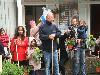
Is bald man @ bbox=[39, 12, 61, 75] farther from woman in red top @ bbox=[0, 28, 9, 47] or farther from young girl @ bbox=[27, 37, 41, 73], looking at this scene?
woman in red top @ bbox=[0, 28, 9, 47]

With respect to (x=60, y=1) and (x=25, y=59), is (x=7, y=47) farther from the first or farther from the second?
(x=60, y=1)

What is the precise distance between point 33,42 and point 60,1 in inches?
172

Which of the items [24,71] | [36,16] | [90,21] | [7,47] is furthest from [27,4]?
[24,71]

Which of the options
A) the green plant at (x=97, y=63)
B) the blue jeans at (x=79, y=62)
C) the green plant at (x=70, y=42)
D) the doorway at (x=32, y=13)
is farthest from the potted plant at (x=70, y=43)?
the doorway at (x=32, y=13)

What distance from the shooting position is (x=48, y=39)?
1290cm

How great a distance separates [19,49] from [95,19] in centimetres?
541

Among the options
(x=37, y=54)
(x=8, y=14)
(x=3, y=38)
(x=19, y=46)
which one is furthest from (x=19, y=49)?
(x=8, y=14)

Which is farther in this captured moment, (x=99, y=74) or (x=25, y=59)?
(x=99, y=74)

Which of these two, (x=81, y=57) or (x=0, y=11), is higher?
(x=0, y=11)

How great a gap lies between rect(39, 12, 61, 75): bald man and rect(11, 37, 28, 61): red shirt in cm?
110

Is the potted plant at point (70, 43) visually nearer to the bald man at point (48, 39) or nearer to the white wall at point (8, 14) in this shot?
the bald man at point (48, 39)

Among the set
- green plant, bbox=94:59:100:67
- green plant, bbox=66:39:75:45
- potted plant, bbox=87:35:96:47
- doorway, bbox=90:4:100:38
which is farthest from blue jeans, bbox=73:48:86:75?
doorway, bbox=90:4:100:38

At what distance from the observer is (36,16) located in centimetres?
1852

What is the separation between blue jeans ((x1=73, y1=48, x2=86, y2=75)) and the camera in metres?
14.3
